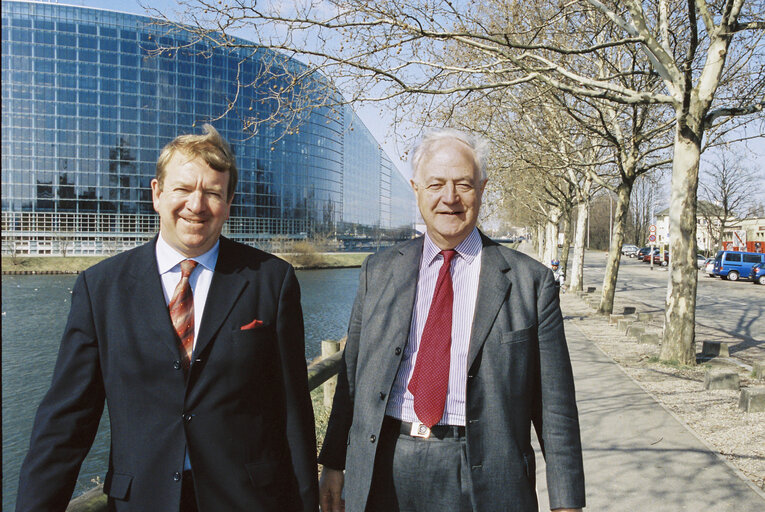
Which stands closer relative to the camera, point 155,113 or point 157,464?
point 157,464

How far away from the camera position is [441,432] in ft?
7.42

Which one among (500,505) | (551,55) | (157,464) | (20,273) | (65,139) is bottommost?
(20,273)

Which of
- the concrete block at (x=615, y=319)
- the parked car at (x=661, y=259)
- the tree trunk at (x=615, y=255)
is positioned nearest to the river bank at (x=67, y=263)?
the parked car at (x=661, y=259)

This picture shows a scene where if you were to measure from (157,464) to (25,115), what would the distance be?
286 ft

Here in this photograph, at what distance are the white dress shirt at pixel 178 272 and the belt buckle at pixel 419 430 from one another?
0.92 metres

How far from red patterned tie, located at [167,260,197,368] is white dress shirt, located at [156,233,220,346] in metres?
0.03

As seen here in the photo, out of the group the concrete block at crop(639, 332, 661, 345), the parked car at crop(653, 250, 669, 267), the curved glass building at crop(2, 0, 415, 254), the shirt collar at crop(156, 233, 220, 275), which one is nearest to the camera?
the shirt collar at crop(156, 233, 220, 275)

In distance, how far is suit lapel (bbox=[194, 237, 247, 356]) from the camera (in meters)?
2.19

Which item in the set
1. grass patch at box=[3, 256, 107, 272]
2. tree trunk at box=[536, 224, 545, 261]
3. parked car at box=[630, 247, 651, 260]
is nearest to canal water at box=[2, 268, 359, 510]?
grass patch at box=[3, 256, 107, 272]

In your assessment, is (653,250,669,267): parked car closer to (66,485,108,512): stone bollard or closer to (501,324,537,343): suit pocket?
(501,324,537,343): suit pocket

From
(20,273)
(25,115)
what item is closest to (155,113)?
(25,115)

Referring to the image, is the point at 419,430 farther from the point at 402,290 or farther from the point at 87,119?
the point at 87,119

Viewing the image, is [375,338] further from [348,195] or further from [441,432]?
[348,195]

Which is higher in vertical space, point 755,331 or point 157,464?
point 157,464
